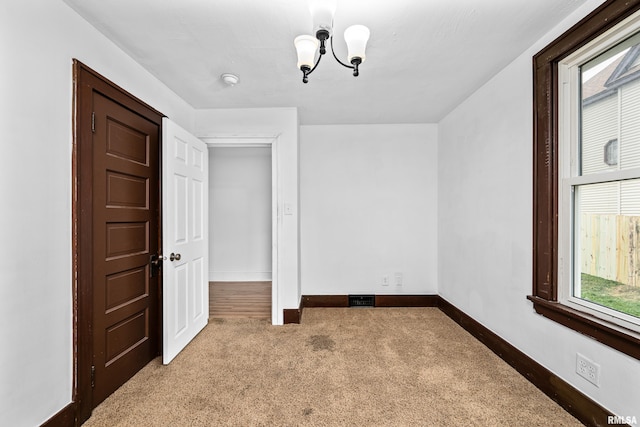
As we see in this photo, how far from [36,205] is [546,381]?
10.3 feet

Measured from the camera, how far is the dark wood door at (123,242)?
1.83 meters

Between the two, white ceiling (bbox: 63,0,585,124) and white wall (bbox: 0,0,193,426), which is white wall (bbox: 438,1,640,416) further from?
white wall (bbox: 0,0,193,426)

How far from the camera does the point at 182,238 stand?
254 cm

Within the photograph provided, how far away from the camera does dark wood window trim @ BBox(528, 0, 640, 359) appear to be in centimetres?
162

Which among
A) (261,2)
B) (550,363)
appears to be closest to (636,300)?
(550,363)

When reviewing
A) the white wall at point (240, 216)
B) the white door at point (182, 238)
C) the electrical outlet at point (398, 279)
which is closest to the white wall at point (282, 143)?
the white door at point (182, 238)

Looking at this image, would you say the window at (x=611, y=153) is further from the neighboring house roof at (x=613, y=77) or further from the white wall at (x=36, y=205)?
the white wall at (x=36, y=205)

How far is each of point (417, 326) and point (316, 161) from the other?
2.27 m

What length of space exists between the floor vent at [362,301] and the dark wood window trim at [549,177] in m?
1.92

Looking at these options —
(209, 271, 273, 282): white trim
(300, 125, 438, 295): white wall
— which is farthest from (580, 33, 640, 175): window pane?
(209, 271, 273, 282): white trim

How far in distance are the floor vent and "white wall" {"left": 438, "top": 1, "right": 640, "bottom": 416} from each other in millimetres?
919

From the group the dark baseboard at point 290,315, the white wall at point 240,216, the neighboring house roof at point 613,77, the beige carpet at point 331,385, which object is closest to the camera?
the neighboring house roof at point 613,77

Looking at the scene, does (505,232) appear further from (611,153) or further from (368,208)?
(368,208)

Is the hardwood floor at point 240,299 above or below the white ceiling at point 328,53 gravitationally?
below
